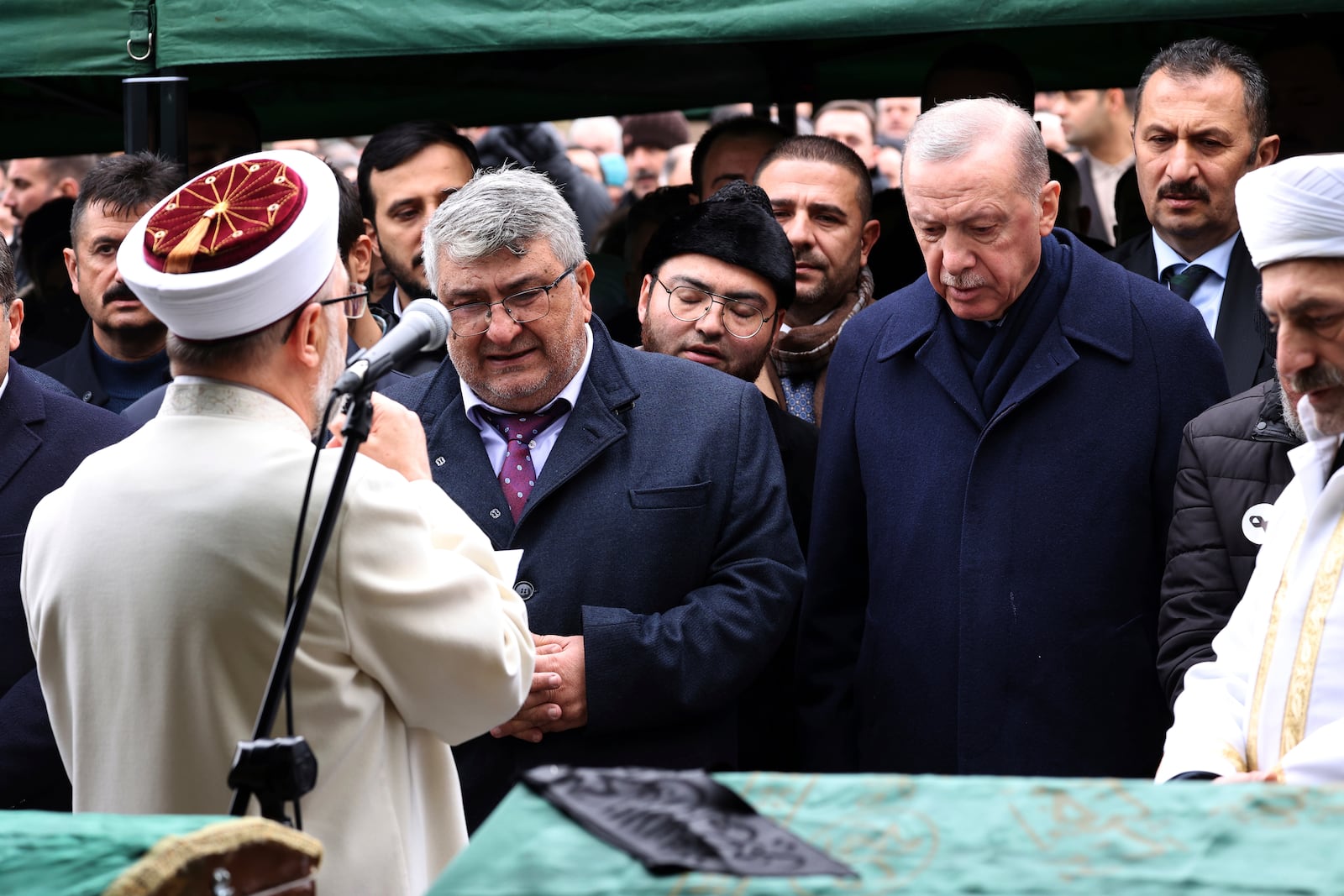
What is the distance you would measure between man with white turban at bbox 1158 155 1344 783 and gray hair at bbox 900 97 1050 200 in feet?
3.64

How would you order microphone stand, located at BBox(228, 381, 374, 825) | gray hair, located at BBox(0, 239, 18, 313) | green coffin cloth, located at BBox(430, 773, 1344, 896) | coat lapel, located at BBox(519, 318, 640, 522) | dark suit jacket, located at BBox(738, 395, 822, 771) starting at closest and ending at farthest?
1. green coffin cloth, located at BBox(430, 773, 1344, 896)
2. microphone stand, located at BBox(228, 381, 374, 825)
3. coat lapel, located at BBox(519, 318, 640, 522)
4. gray hair, located at BBox(0, 239, 18, 313)
5. dark suit jacket, located at BBox(738, 395, 822, 771)

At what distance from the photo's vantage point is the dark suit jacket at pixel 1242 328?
162 inches

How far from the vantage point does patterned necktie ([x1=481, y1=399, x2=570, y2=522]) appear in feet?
11.9

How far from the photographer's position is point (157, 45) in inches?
173

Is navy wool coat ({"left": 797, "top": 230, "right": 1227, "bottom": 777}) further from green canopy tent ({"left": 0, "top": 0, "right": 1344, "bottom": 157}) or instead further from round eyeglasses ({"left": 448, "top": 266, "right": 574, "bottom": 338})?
green canopy tent ({"left": 0, "top": 0, "right": 1344, "bottom": 157})

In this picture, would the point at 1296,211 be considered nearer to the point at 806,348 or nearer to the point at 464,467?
the point at 464,467

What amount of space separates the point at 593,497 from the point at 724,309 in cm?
88

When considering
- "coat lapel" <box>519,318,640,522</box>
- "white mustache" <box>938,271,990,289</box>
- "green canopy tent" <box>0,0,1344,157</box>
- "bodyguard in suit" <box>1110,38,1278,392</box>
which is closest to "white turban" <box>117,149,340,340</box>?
"coat lapel" <box>519,318,640,522</box>

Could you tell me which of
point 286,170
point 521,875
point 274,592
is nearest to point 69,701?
point 274,592

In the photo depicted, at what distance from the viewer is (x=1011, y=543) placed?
3.57m

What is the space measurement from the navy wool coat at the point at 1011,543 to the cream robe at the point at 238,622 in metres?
1.45

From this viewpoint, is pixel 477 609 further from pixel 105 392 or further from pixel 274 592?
pixel 105 392

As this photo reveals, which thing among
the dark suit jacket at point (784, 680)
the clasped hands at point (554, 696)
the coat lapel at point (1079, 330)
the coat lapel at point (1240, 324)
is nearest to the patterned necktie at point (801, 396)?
the dark suit jacket at point (784, 680)

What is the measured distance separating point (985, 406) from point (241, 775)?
213 cm
